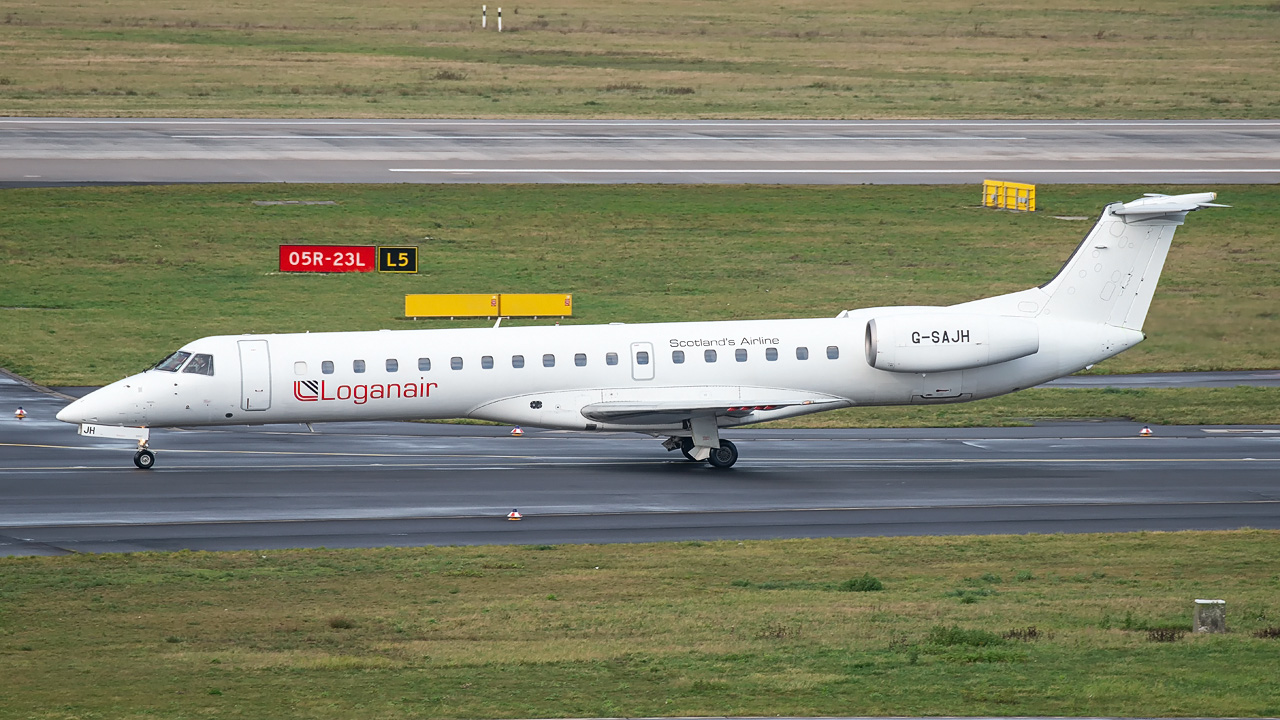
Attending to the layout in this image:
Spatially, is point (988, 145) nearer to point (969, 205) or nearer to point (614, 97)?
point (969, 205)

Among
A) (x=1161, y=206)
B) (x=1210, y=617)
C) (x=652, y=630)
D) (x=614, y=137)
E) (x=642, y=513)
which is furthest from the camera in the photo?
(x=614, y=137)

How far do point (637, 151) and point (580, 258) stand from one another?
68.7ft

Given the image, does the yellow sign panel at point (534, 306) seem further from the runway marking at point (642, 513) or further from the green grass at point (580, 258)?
the runway marking at point (642, 513)

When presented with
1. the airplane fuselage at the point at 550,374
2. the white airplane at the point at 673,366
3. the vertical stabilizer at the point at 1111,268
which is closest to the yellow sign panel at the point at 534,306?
the white airplane at the point at 673,366

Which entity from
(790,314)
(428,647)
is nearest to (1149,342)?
(790,314)

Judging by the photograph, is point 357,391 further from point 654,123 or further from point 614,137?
point 654,123

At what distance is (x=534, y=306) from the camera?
56.1 meters

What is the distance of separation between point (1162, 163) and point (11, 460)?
194ft

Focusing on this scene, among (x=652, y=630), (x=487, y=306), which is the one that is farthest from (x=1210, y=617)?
(x=487, y=306)

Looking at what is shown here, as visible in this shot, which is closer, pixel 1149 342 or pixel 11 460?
pixel 11 460

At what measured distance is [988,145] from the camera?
87125mm

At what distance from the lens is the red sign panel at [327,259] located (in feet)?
204

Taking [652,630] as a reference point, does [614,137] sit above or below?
above

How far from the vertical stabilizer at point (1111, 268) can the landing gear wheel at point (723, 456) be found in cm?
843
